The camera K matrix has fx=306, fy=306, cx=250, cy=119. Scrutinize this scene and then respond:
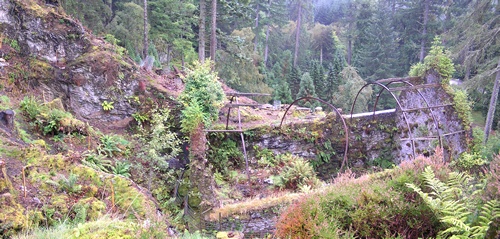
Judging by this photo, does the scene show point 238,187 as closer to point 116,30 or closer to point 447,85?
point 447,85

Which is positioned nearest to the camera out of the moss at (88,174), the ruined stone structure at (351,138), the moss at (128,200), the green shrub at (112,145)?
the moss at (128,200)

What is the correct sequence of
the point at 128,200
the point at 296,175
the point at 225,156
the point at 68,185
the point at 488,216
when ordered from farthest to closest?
the point at 225,156, the point at 296,175, the point at 128,200, the point at 68,185, the point at 488,216

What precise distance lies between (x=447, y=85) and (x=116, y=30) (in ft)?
52.3

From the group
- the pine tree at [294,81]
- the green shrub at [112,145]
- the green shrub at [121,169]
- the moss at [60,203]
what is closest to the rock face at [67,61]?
the green shrub at [112,145]

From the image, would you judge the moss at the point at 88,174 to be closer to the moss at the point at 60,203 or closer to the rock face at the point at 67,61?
the moss at the point at 60,203

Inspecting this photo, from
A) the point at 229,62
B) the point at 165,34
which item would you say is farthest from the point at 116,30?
the point at 229,62

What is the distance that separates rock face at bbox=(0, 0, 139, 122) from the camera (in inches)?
356

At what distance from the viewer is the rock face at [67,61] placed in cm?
905

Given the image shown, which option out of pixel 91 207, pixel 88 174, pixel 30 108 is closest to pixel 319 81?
pixel 30 108

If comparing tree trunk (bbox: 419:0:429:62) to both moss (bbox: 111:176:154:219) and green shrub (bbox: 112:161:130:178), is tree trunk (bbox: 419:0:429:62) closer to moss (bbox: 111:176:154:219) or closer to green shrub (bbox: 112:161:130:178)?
green shrub (bbox: 112:161:130:178)

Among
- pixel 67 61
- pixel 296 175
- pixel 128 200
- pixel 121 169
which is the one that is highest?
pixel 67 61

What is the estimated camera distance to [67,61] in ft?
31.7

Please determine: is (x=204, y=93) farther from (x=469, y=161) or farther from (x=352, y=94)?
(x=352, y=94)

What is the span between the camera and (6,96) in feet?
24.9
